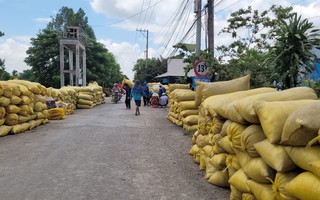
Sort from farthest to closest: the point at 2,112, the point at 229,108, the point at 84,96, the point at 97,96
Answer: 1. the point at 97,96
2. the point at 84,96
3. the point at 2,112
4. the point at 229,108

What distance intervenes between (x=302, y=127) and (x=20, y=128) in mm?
8795

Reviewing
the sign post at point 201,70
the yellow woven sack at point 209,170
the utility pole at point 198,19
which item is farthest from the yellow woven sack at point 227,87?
the utility pole at point 198,19

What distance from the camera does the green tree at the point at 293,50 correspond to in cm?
606

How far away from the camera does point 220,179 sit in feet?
16.2

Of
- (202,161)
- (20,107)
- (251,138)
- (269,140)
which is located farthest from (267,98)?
(20,107)

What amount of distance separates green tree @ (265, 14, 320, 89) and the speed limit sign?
4.71 metres

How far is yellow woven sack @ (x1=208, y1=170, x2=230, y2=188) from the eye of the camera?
4902 mm

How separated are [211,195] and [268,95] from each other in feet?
5.15

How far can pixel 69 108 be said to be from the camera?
16.2 meters

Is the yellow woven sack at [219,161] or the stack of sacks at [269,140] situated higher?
the stack of sacks at [269,140]

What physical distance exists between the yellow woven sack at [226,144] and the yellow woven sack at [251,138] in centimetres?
62

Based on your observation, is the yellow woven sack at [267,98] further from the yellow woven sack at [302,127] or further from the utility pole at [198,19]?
the utility pole at [198,19]

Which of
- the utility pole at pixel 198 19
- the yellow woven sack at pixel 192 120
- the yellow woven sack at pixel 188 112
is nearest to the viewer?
the yellow woven sack at pixel 192 120

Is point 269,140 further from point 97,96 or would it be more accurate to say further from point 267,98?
point 97,96
